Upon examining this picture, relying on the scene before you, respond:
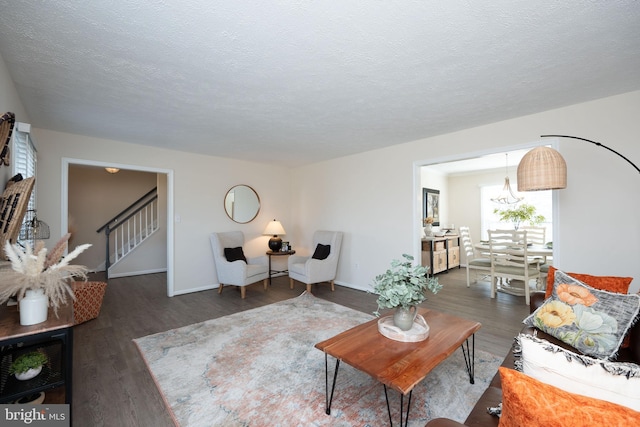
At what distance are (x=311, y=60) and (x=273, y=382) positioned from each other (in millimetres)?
2379

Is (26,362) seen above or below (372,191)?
below

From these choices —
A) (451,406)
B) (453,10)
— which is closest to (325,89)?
(453,10)

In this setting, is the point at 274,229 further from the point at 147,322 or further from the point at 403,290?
the point at 403,290

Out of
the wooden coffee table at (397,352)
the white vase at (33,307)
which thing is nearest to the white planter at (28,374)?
the white vase at (33,307)

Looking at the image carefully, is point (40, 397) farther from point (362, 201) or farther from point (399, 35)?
point (362, 201)

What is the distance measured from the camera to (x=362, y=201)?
474 cm

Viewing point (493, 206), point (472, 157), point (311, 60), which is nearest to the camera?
point (311, 60)

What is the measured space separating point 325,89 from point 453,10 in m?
1.12

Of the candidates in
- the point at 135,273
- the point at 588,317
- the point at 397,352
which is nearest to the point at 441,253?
the point at 588,317

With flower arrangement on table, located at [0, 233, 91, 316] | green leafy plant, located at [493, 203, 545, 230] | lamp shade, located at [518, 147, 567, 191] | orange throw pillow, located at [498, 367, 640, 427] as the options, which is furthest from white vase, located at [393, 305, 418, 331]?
green leafy plant, located at [493, 203, 545, 230]

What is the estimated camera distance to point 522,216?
5.92m

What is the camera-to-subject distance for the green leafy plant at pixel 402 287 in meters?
1.79

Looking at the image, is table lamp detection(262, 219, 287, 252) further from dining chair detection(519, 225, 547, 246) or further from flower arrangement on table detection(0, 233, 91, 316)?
dining chair detection(519, 225, 547, 246)

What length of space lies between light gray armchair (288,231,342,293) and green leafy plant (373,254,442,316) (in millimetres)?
2629
